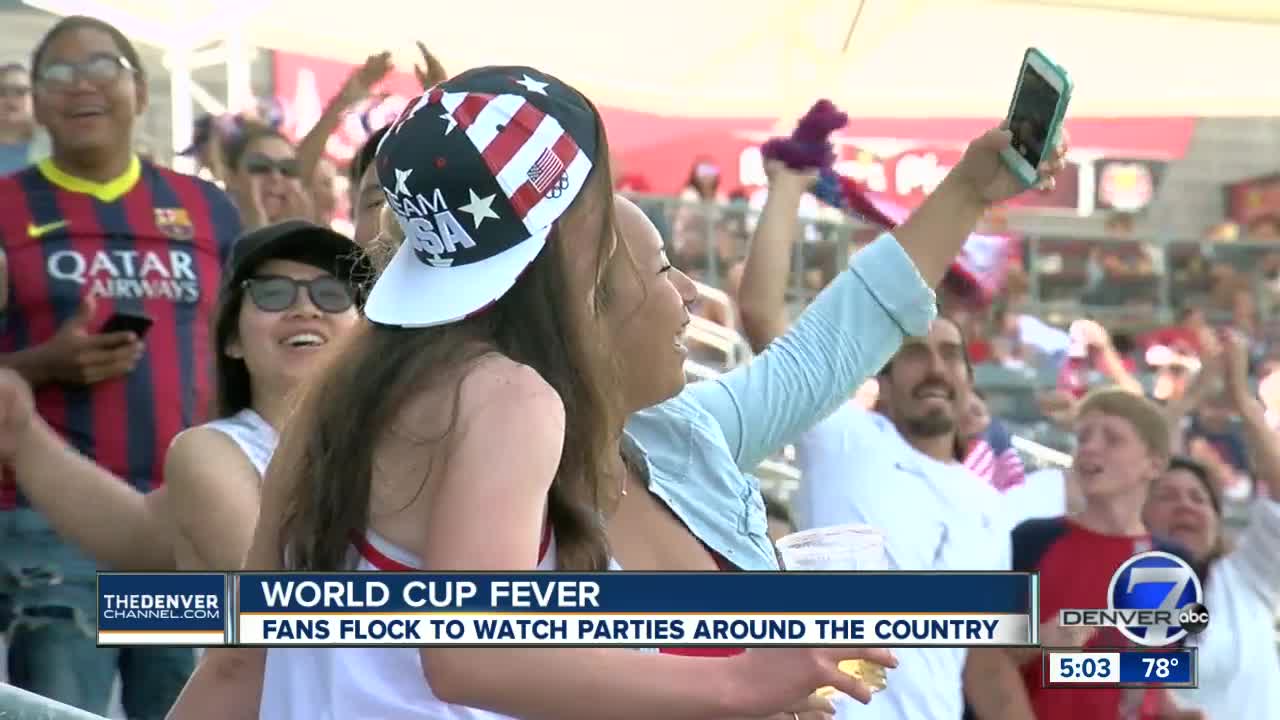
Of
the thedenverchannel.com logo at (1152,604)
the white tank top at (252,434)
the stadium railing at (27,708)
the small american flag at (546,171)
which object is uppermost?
the small american flag at (546,171)

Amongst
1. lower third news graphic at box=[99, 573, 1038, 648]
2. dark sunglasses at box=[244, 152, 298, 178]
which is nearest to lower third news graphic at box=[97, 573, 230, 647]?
lower third news graphic at box=[99, 573, 1038, 648]

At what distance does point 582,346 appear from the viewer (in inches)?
44.1

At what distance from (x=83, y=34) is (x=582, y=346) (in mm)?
1926

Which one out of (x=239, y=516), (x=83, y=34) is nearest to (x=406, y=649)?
(x=239, y=516)

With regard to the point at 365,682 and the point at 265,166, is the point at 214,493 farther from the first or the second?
the point at 265,166

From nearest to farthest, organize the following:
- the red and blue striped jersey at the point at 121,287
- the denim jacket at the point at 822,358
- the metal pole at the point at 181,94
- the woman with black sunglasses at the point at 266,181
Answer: the denim jacket at the point at 822,358 < the red and blue striped jersey at the point at 121,287 < the woman with black sunglasses at the point at 266,181 < the metal pole at the point at 181,94

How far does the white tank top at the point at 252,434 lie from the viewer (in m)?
2.04

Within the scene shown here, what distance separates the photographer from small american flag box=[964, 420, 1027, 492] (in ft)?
12.3

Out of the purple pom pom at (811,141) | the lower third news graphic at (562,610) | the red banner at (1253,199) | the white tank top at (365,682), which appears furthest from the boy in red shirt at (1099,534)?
the red banner at (1253,199)

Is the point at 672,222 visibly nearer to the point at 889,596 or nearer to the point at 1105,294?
the point at 1105,294

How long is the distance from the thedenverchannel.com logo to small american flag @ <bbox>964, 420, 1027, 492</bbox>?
0.76 meters

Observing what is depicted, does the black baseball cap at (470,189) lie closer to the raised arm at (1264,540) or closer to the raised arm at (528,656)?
the raised arm at (528,656)

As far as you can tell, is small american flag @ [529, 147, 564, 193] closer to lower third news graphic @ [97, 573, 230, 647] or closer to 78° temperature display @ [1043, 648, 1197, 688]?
lower third news graphic @ [97, 573, 230, 647]

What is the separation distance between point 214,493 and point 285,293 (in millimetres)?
282
